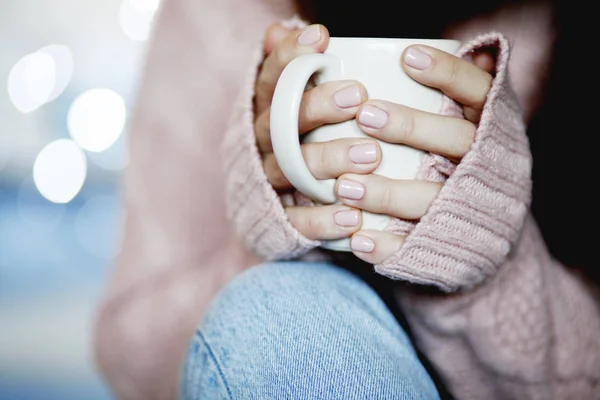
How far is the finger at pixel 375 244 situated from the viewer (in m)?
0.42

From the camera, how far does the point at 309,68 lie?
15.0 inches

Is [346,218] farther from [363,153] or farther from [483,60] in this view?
[483,60]

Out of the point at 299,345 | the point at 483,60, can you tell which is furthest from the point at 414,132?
the point at 299,345

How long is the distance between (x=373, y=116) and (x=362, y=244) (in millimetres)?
107

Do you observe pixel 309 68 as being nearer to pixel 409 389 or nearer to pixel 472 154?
pixel 472 154

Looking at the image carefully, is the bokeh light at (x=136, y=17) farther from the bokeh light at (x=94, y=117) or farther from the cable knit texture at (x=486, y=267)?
the cable knit texture at (x=486, y=267)

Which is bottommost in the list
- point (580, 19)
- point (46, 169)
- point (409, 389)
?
point (46, 169)

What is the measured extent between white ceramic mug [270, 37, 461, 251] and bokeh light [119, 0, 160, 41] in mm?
1803

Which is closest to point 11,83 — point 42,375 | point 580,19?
point 42,375

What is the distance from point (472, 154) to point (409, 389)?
8.5 inches

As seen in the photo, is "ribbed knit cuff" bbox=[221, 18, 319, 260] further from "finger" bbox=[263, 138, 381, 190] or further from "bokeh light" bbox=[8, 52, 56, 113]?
"bokeh light" bbox=[8, 52, 56, 113]

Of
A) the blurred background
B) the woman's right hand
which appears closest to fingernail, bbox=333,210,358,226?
the woman's right hand

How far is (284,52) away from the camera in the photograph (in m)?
0.46

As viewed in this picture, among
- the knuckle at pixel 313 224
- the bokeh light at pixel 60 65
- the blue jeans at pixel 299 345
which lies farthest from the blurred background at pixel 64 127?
the knuckle at pixel 313 224
